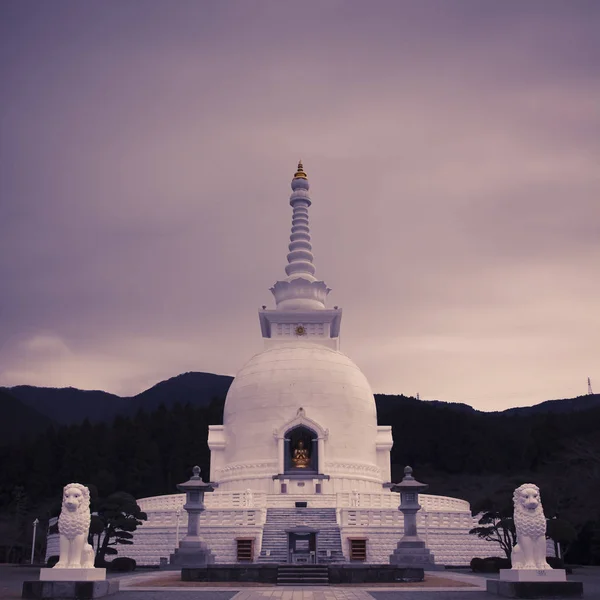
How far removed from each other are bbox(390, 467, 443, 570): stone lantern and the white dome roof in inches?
586

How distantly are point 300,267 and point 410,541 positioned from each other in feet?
96.6

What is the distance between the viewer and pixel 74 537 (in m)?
19.4

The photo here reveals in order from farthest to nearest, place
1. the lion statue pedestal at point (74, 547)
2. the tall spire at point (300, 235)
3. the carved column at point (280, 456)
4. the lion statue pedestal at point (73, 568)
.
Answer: the tall spire at point (300, 235)
the carved column at point (280, 456)
the lion statue pedestal at point (74, 547)
the lion statue pedestal at point (73, 568)

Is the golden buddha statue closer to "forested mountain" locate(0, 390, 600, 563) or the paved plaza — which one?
"forested mountain" locate(0, 390, 600, 563)

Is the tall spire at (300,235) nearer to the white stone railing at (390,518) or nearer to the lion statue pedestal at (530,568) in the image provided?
the white stone railing at (390,518)

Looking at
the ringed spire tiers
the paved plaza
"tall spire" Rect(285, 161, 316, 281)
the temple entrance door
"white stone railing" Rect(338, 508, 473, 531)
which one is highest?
"tall spire" Rect(285, 161, 316, 281)

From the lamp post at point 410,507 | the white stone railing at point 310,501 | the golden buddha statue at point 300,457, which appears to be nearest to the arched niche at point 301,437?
the golden buddha statue at point 300,457

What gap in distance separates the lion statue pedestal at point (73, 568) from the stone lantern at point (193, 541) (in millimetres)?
13246

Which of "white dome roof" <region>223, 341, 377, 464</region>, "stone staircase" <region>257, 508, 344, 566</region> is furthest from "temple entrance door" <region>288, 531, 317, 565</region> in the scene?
"white dome roof" <region>223, 341, 377, 464</region>

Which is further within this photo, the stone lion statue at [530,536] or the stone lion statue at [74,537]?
the stone lion statue at [530,536]

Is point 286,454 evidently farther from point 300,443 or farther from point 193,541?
point 193,541

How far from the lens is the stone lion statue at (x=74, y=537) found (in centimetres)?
1925

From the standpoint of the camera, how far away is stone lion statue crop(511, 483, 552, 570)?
1977 cm

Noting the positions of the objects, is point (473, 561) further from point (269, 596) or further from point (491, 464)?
point (491, 464)
